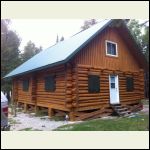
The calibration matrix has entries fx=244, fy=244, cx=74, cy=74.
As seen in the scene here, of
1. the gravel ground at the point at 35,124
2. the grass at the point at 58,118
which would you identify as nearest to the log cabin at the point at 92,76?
the grass at the point at 58,118

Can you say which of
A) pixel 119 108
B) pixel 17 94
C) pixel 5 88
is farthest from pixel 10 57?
pixel 119 108

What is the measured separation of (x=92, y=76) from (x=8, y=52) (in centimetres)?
2459

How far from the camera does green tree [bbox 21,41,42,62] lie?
4319 centimetres

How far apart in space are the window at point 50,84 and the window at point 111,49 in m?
4.11

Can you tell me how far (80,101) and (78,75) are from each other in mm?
1463

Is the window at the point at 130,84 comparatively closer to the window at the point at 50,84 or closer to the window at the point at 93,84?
the window at the point at 93,84

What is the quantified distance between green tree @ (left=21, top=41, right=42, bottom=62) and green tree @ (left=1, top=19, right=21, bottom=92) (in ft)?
11.3

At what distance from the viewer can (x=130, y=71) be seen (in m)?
18.3

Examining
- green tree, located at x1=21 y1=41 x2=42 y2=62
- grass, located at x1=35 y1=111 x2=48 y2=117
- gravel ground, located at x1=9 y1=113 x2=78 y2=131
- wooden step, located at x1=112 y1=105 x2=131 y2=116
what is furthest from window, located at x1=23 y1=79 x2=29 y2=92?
green tree, located at x1=21 y1=41 x2=42 y2=62

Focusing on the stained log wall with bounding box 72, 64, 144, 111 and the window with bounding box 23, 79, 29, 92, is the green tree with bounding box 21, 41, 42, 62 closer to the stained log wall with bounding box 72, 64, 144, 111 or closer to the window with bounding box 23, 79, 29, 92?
the window with bounding box 23, 79, 29, 92

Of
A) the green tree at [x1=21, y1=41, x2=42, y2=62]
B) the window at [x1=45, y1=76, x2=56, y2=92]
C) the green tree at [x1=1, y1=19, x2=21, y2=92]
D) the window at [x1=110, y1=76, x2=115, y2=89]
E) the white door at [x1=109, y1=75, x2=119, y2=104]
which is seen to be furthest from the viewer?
the green tree at [x1=21, y1=41, x2=42, y2=62]

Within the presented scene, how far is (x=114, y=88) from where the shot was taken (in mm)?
16734

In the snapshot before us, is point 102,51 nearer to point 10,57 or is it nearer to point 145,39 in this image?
point 145,39

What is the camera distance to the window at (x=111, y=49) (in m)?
16.5
